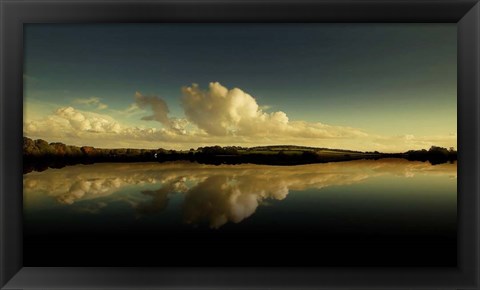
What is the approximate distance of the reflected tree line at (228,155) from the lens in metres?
1.48

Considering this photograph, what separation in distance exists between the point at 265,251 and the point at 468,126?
996 millimetres

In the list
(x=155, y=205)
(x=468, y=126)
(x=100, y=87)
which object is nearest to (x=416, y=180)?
(x=468, y=126)

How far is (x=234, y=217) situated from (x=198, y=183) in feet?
0.72

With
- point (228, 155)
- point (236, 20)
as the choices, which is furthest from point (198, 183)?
point (236, 20)

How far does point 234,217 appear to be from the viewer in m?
1.49

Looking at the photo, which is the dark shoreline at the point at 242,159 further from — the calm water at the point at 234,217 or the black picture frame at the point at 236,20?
the black picture frame at the point at 236,20

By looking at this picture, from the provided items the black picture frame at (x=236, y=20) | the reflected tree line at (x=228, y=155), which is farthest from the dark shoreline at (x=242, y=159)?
the black picture frame at (x=236, y=20)

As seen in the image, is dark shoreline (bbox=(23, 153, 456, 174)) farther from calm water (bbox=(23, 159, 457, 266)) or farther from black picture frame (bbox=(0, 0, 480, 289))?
black picture frame (bbox=(0, 0, 480, 289))

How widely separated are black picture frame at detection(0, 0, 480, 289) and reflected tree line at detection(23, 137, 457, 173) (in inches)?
4.5

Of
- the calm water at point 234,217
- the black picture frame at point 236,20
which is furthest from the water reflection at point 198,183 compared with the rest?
the black picture frame at point 236,20

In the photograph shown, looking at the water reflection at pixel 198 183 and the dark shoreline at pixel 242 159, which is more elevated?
the dark shoreline at pixel 242 159

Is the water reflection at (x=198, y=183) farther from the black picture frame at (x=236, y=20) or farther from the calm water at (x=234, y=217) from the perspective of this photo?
the black picture frame at (x=236, y=20)

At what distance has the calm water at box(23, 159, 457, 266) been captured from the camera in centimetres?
148

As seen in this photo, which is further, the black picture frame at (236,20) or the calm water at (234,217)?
the calm water at (234,217)
